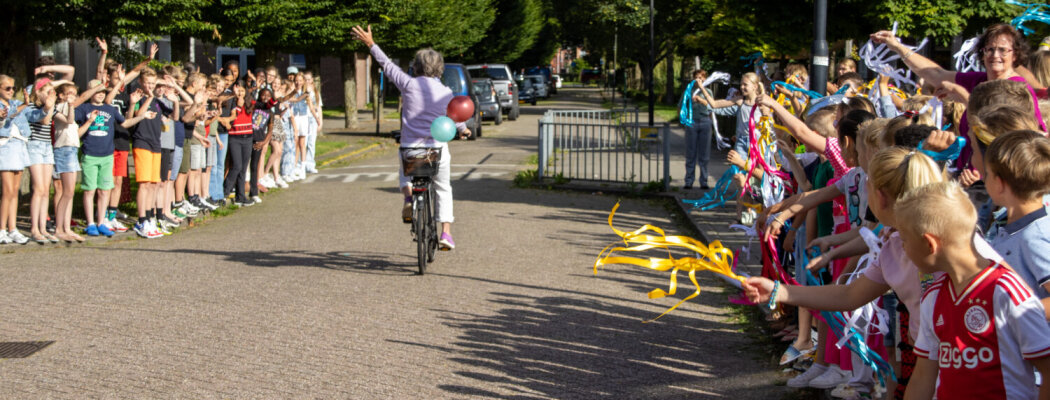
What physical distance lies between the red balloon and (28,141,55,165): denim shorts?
4.14 m

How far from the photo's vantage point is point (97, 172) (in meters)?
10.7

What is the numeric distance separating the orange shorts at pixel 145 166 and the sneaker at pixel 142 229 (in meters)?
0.47

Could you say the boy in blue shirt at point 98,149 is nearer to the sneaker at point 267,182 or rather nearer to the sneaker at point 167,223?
the sneaker at point 167,223

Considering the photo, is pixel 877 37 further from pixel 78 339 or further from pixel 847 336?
pixel 78 339

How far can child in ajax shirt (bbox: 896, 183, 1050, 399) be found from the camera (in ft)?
9.70

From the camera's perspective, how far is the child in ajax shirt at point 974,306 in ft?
9.70

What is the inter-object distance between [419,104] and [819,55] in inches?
139

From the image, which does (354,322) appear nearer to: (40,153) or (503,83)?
(40,153)

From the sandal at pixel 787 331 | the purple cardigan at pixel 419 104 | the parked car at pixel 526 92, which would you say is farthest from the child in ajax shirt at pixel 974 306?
the parked car at pixel 526 92

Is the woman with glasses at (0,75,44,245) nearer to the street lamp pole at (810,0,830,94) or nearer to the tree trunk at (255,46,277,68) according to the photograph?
the street lamp pole at (810,0,830,94)

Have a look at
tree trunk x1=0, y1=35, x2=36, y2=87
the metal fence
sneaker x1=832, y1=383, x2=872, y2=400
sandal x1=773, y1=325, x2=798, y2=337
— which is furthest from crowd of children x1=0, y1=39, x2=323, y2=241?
sneaker x1=832, y1=383, x2=872, y2=400

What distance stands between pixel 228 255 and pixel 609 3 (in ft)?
148

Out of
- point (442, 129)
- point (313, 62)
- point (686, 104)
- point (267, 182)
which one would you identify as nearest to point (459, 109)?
point (442, 129)

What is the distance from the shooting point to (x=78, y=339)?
6598 millimetres
